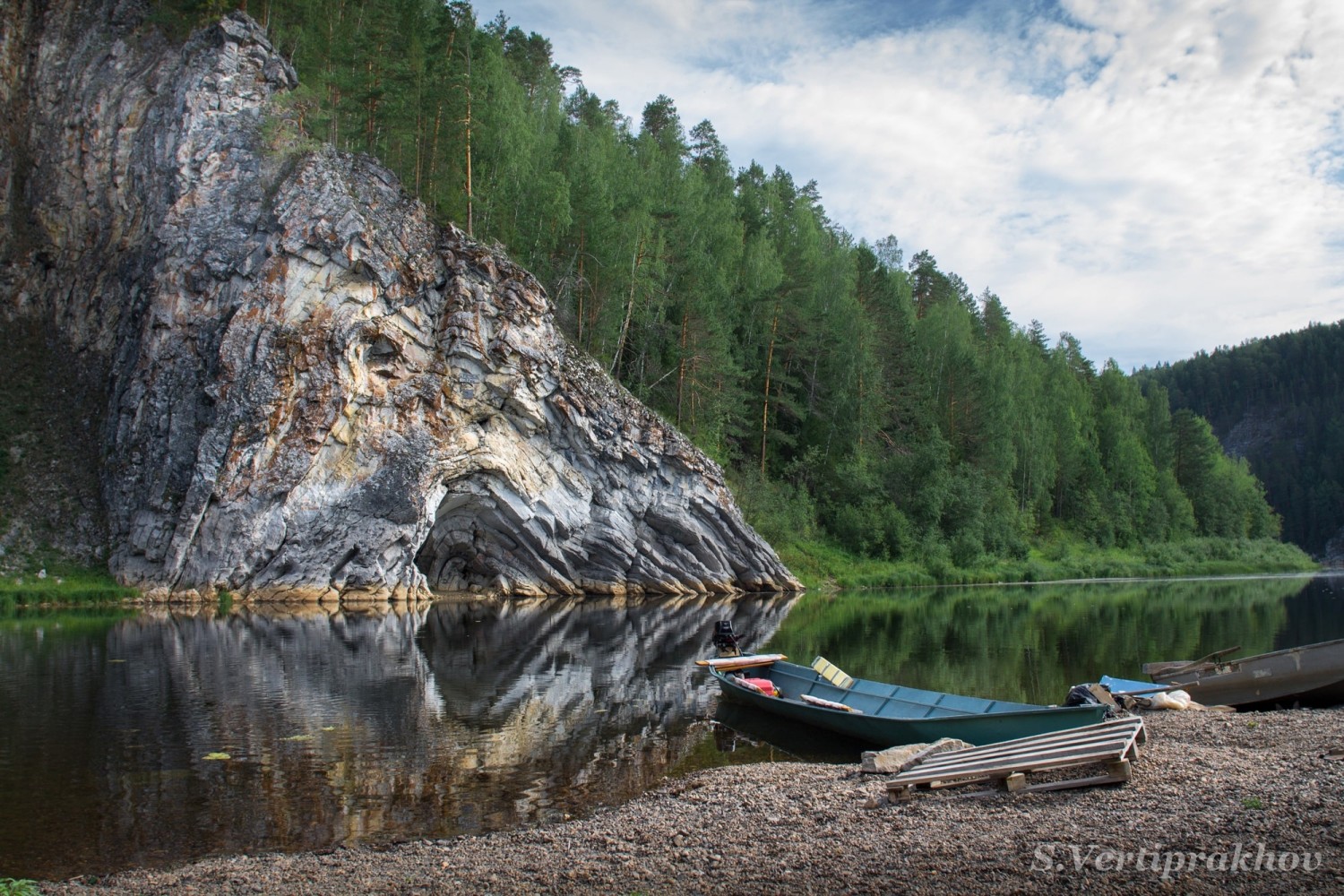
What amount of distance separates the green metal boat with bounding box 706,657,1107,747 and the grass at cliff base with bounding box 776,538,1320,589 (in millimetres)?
35749

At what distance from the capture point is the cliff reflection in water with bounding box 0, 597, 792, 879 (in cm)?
1125

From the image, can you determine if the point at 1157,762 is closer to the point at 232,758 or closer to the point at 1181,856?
the point at 1181,856

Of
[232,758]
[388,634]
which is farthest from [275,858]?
[388,634]

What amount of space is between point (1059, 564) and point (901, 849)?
234 ft

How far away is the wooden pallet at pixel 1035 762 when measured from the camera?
10500 millimetres

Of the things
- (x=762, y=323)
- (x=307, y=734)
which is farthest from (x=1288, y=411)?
(x=307, y=734)

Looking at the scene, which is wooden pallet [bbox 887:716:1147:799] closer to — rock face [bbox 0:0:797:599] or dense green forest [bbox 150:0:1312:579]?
rock face [bbox 0:0:797:599]

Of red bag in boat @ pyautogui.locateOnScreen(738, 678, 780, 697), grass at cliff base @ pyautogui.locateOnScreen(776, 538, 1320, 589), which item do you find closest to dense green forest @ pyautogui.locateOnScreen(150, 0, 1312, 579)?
grass at cliff base @ pyautogui.locateOnScreen(776, 538, 1320, 589)

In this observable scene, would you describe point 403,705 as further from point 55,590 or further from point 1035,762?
point 55,590

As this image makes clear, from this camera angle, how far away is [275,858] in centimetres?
997

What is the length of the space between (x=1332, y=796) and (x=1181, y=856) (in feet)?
8.72

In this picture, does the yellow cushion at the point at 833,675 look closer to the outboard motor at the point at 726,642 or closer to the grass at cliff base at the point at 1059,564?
the outboard motor at the point at 726,642

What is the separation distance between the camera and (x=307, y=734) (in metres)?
16.1

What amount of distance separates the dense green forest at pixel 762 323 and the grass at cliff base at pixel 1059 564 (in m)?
0.88
